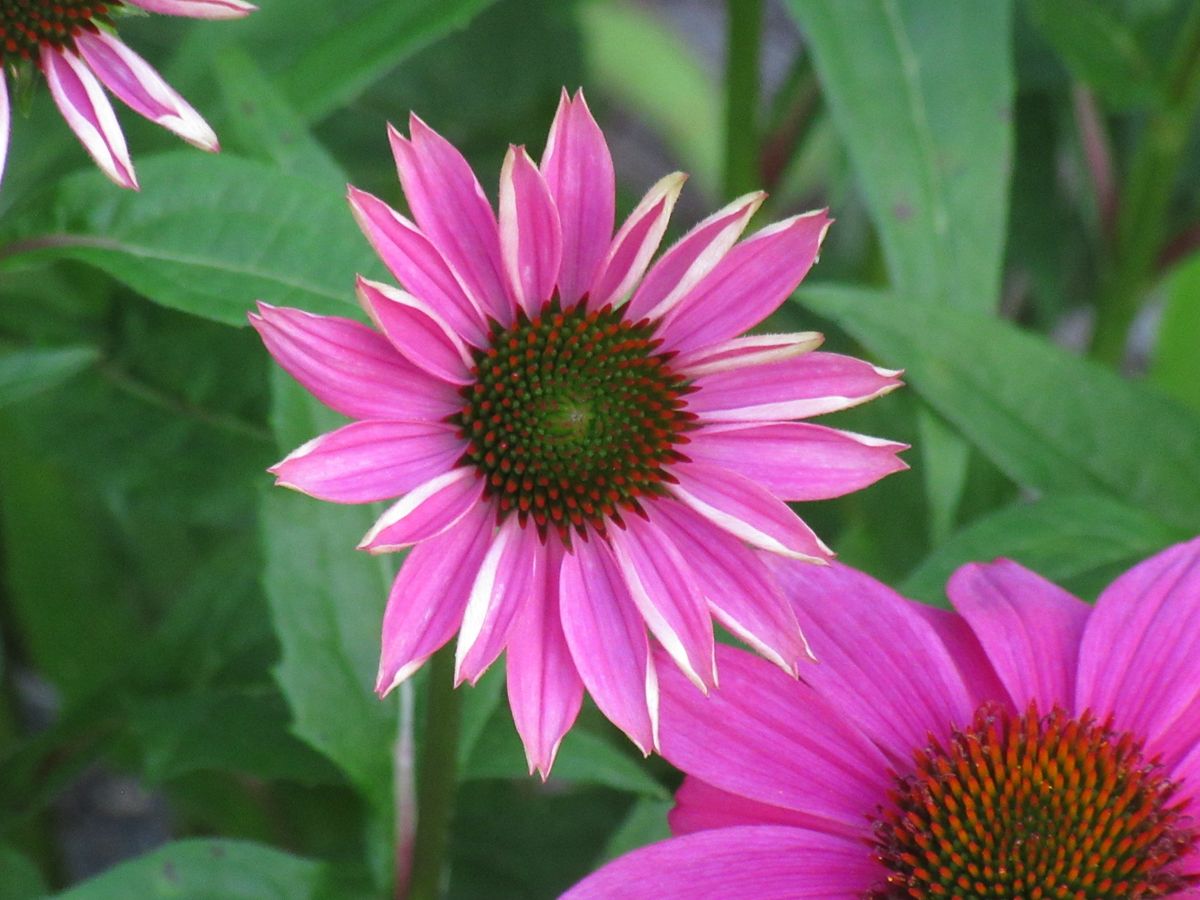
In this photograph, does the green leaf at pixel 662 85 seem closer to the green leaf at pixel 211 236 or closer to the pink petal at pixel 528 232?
the green leaf at pixel 211 236

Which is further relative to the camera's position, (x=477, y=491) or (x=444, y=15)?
(x=444, y=15)

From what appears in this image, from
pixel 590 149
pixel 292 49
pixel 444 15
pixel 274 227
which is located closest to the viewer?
pixel 590 149

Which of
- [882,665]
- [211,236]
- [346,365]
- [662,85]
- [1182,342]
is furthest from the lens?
[662,85]

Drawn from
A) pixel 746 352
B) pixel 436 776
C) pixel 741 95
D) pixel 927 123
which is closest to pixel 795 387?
pixel 746 352

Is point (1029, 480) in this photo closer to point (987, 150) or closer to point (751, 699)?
point (987, 150)

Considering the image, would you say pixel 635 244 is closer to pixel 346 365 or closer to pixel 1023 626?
pixel 346 365

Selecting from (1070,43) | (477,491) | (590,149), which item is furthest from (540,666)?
(1070,43)
